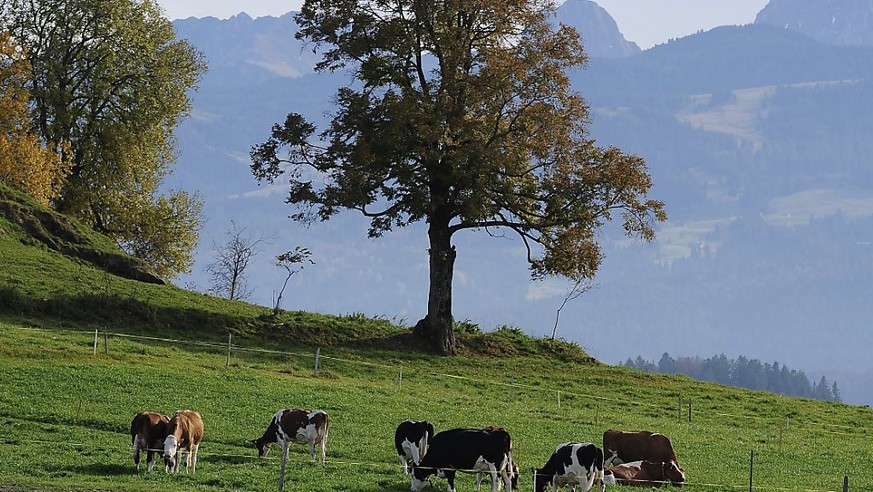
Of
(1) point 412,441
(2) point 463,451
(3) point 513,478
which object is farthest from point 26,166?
(3) point 513,478

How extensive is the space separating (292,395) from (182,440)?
38.8ft

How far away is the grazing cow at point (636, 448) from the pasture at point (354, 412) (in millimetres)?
1147

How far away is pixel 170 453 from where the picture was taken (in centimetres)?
2847

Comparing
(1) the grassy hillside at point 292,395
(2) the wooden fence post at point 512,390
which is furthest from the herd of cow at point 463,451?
(2) the wooden fence post at point 512,390

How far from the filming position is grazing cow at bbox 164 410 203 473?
2848 cm

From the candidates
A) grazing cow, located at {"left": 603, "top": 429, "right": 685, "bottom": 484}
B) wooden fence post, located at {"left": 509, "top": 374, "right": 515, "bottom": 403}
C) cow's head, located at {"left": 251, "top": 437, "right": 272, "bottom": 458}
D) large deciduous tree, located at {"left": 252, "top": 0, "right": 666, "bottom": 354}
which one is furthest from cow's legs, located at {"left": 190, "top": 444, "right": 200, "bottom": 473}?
large deciduous tree, located at {"left": 252, "top": 0, "right": 666, "bottom": 354}

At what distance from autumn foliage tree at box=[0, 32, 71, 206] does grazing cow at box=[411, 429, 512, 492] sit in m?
44.8

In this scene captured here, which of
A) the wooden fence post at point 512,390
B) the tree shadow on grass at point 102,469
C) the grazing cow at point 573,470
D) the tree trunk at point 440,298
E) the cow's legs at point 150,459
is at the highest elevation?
the tree trunk at point 440,298

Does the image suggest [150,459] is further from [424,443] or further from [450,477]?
[450,477]

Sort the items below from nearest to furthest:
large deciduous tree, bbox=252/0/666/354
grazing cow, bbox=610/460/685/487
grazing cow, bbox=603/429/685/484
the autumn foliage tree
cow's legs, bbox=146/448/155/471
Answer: cow's legs, bbox=146/448/155/471 < grazing cow, bbox=610/460/685/487 < grazing cow, bbox=603/429/685/484 < large deciduous tree, bbox=252/0/666/354 < the autumn foliage tree

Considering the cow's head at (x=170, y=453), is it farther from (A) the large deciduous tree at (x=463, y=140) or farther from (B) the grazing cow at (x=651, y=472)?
(A) the large deciduous tree at (x=463, y=140)

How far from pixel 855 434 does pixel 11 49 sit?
146 feet

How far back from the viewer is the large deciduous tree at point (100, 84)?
73125 millimetres

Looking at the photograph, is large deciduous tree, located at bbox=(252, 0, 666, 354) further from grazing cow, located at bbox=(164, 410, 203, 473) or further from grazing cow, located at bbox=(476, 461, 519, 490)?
grazing cow, located at bbox=(476, 461, 519, 490)
